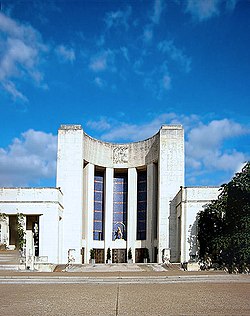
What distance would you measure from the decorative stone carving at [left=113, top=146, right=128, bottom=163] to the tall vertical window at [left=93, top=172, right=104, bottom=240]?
10.7ft

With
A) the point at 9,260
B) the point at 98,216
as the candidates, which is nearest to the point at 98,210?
the point at 98,216

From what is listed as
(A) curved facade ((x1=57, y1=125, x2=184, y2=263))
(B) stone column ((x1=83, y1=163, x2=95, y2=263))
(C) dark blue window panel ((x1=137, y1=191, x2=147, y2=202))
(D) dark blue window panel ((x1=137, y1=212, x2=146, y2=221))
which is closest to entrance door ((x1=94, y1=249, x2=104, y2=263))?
(A) curved facade ((x1=57, y1=125, x2=184, y2=263))

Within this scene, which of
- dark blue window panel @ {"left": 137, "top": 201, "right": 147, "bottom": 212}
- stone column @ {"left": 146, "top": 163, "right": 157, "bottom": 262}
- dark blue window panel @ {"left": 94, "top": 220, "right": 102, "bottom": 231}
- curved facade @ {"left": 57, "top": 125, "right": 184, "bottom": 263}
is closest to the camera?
curved facade @ {"left": 57, "top": 125, "right": 184, "bottom": 263}

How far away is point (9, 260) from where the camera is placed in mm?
29562

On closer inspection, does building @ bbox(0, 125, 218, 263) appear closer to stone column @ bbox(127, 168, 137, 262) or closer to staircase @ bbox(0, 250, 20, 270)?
stone column @ bbox(127, 168, 137, 262)

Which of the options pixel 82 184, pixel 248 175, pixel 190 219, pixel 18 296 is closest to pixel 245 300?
pixel 18 296

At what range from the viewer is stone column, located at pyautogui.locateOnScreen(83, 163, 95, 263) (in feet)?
152

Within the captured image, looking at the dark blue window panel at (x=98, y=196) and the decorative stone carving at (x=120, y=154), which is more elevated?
the decorative stone carving at (x=120, y=154)

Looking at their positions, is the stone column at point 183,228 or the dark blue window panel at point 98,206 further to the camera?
the dark blue window panel at point 98,206

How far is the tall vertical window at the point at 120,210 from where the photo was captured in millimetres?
49100

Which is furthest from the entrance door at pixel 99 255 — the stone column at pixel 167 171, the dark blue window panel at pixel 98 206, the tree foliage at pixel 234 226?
the tree foliage at pixel 234 226

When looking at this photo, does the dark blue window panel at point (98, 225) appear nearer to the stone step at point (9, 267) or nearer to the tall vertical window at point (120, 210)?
the tall vertical window at point (120, 210)

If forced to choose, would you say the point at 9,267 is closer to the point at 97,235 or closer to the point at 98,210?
the point at 97,235

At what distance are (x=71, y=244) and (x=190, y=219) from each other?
1169cm
